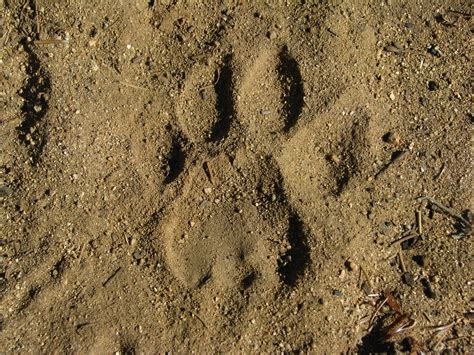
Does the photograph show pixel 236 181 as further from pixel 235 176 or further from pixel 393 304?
pixel 393 304

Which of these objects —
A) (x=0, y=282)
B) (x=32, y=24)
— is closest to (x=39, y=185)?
(x=0, y=282)

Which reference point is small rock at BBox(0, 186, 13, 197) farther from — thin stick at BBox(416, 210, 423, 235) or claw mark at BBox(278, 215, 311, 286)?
thin stick at BBox(416, 210, 423, 235)

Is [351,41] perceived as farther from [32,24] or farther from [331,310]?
[32,24]

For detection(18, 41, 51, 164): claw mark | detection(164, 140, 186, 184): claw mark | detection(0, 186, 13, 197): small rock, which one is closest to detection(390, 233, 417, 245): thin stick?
detection(164, 140, 186, 184): claw mark

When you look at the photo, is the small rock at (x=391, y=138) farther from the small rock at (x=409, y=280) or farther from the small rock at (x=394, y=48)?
the small rock at (x=409, y=280)

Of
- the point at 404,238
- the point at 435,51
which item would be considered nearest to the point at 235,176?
the point at 404,238

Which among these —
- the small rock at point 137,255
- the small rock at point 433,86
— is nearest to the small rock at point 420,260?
the small rock at point 433,86
